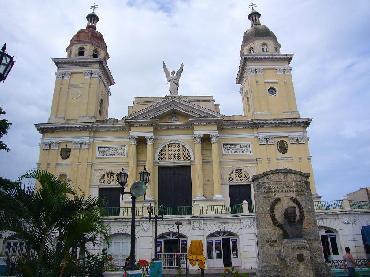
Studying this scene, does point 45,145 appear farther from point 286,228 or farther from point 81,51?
point 286,228

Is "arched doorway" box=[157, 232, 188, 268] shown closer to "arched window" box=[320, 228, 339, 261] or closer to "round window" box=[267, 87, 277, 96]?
"arched window" box=[320, 228, 339, 261]

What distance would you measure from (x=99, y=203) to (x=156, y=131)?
68.3 ft

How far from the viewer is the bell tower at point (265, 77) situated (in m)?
34.1

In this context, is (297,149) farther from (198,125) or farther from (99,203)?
(99,203)

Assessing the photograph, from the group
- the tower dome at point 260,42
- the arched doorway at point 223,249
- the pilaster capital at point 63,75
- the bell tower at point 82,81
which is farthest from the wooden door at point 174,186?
the tower dome at point 260,42

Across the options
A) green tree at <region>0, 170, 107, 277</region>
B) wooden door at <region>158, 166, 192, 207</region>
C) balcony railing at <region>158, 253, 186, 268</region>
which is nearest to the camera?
green tree at <region>0, 170, 107, 277</region>

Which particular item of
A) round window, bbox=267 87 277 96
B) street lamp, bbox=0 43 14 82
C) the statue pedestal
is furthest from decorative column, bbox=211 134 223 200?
street lamp, bbox=0 43 14 82

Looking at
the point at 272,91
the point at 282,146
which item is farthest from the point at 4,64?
the point at 272,91

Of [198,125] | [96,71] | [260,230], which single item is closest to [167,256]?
[260,230]

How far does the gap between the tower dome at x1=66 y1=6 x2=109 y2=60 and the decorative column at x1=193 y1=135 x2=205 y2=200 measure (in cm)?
1378

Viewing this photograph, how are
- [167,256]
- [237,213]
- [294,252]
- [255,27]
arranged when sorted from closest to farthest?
[294,252]
[167,256]
[237,213]
[255,27]

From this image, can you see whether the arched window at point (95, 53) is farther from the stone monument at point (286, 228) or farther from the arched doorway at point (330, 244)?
the stone monument at point (286, 228)

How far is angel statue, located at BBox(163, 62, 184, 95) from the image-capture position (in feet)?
114

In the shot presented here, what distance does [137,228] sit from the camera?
23000 mm
